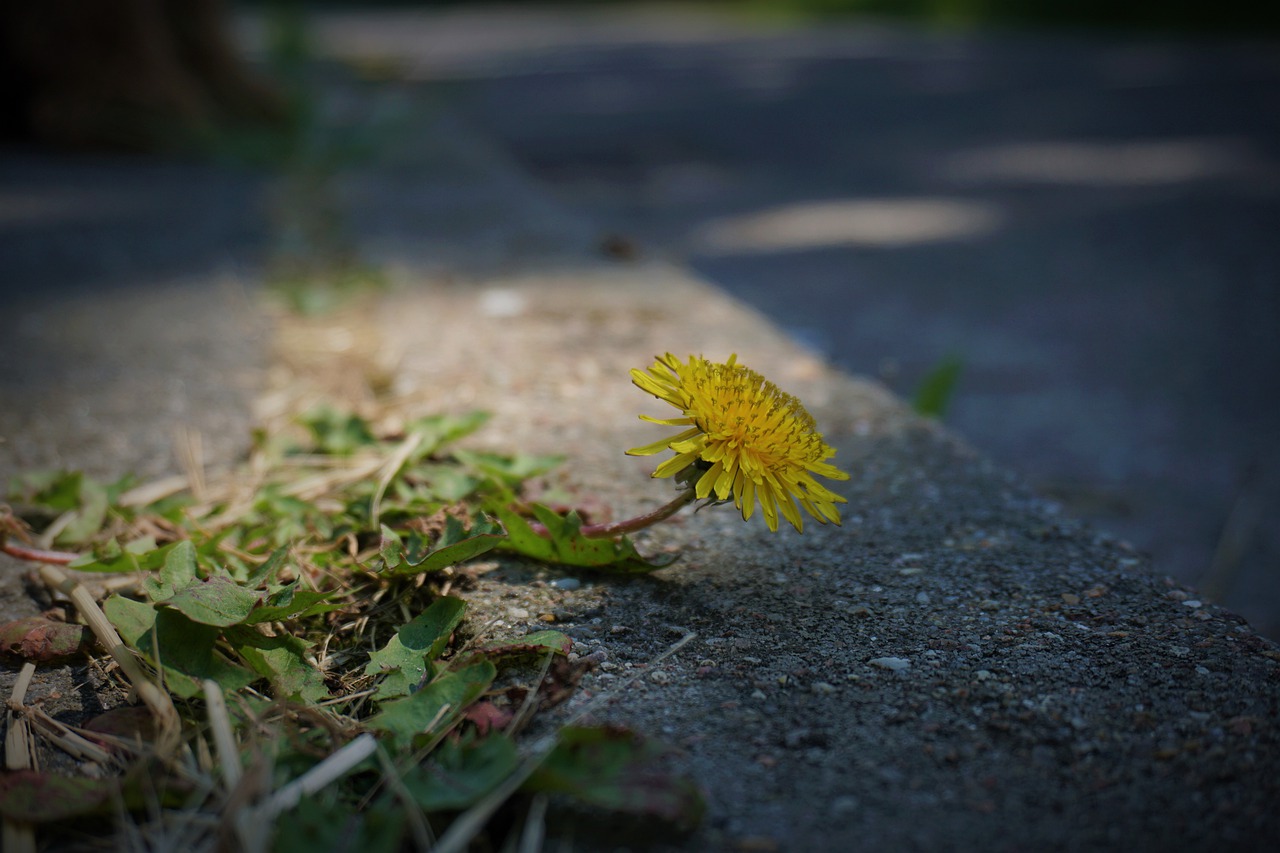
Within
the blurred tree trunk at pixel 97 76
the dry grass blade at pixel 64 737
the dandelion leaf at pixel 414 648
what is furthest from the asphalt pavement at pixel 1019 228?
the dry grass blade at pixel 64 737

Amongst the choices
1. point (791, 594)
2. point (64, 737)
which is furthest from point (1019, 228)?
point (64, 737)

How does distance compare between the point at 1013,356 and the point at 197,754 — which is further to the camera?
the point at 1013,356

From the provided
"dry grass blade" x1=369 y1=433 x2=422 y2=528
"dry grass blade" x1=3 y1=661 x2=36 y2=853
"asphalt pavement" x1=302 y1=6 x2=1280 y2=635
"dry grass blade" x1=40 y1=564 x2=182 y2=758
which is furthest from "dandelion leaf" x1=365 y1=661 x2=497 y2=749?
"asphalt pavement" x1=302 y1=6 x2=1280 y2=635

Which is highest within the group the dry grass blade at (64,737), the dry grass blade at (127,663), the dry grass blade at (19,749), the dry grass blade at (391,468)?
the dry grass blade at (391,468)

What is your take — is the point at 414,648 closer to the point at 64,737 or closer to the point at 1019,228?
the point at 64,737

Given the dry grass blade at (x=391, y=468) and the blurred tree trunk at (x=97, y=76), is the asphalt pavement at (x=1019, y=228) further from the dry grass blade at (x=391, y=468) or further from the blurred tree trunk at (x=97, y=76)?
the blurred tree trunk at (x=97, y=76)

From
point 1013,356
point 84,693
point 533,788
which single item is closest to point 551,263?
point 1013,356

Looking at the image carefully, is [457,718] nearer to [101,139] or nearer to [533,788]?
[533,788]
